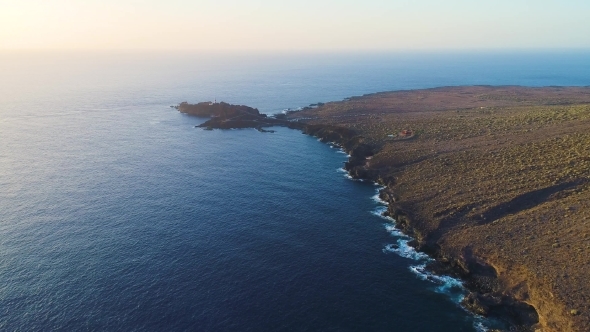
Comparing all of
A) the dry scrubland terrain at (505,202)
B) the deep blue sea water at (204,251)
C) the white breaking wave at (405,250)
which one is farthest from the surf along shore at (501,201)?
the deep blue sea water at (204,251)

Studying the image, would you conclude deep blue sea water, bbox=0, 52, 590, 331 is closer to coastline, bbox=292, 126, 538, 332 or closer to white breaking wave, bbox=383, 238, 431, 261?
white breaking wave, bbox=383, 238, 431, 261

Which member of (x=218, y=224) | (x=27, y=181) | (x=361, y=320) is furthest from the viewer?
(x=27, y=181)

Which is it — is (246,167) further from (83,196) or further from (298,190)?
(83,196)

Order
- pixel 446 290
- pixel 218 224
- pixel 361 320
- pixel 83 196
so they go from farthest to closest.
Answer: pixel 83 196, pixel 218 224, pixel 446 290, pixel 361 320

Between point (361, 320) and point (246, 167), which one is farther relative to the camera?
point (246, 167)

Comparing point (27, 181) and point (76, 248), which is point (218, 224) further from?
point (27, 181)

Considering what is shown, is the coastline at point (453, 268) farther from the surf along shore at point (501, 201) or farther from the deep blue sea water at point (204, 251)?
the deep blue sea water at point (204, 251)

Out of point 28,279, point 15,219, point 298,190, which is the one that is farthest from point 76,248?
point 298,190

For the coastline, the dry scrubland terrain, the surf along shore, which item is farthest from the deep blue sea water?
the dry scrubland terrain

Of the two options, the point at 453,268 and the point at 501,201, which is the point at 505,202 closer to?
the point at 501,201
